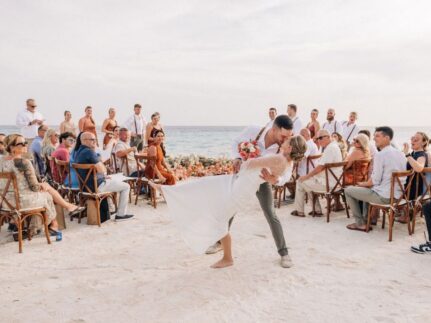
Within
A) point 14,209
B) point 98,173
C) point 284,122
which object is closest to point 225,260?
point 284,122

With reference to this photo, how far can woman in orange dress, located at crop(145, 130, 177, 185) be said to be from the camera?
24.9 ft

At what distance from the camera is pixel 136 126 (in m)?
11.7

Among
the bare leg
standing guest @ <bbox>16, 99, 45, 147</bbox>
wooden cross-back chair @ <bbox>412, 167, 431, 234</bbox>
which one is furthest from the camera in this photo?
standing guest @ <bbox>16, 99, 45, 147</bbox>

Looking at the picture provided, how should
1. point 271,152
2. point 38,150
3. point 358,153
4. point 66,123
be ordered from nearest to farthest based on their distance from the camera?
point 271,152
point 358,153
point 38,150
point 66,123

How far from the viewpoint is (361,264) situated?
15.3 feet

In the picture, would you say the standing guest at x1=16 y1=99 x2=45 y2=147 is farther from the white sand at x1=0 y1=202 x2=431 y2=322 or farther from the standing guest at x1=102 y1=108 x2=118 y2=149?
the white sand at x1=0 y1=202 x2=431 y2=322

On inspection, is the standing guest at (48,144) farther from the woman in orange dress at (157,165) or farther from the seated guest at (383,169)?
the seated guest at (383,169)

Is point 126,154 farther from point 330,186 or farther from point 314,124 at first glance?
point 314,124

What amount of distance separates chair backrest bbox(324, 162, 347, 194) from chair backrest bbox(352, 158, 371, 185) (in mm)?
187

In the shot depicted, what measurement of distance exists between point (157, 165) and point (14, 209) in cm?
322

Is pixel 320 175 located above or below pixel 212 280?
above

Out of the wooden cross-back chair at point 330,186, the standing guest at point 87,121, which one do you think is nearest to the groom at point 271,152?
the wooden cross-back chair at point 330,186

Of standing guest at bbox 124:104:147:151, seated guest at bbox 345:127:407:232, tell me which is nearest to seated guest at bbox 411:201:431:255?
seated guest at bbox 345:127:407:232

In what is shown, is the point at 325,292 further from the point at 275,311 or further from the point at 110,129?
the point at 110,129
